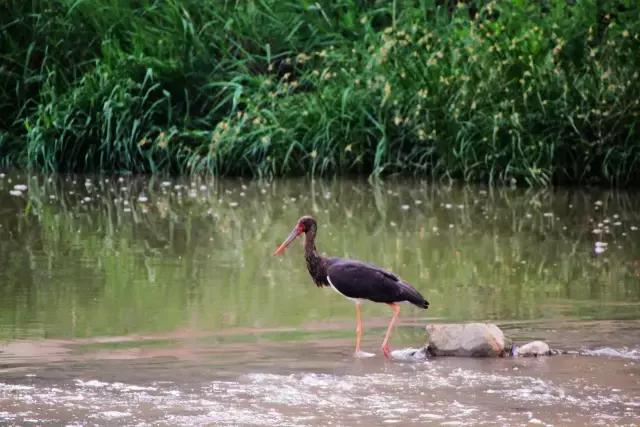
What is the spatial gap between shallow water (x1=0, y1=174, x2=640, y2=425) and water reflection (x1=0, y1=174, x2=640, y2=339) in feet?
0.10

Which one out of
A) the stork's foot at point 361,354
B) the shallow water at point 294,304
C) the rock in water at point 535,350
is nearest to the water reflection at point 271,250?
the shallow water at point 294,304

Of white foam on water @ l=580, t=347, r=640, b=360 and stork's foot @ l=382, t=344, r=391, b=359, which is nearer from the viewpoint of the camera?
white foam on water @ l=580, t=347, r=640, b=360

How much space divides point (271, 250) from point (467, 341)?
4469 mm

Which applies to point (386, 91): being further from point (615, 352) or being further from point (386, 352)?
point (615, 352)

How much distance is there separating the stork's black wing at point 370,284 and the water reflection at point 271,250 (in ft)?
2.56

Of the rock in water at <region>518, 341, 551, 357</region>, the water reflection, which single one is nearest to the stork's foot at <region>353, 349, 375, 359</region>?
the rock in water at <region>518, 341, 551, 357</region>

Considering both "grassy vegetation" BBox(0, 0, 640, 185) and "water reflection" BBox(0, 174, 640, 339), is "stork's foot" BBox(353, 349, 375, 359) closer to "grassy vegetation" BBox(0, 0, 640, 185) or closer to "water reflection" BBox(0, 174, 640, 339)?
"water reflection" BBox(0, 174, 640, 339)

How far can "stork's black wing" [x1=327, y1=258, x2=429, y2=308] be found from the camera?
27.1 feet

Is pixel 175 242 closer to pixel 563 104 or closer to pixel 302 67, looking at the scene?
pixel 563 104

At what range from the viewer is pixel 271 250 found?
1227 centimetres

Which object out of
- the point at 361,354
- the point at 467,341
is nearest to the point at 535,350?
the point at 467,341

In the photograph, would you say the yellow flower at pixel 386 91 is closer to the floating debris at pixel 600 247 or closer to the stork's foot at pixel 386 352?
the floating debris at pixel 600 247

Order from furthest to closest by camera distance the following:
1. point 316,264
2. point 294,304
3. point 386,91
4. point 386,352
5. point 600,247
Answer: point 386,91, point 600,247, point 294,304, point 316,264, point 386,352

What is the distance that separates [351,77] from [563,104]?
106 inches
